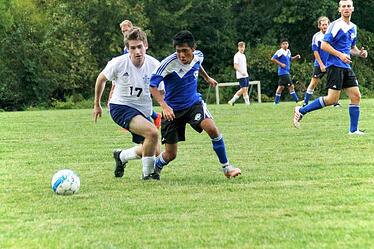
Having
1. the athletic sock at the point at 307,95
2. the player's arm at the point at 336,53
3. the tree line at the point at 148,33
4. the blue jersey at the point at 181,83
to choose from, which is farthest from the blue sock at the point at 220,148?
the tree line at the point at 148,33

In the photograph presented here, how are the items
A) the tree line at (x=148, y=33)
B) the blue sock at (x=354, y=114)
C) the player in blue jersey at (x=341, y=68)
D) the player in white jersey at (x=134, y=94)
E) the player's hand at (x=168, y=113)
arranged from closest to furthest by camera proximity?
the player's hand at (x=168, y=113) < the player in white jersey at (x=134, y=94) < the player in blue jersey at (x=341, y=68) < the blue sock at (x=354, y=114) < the tree line at (x=148, y=33)

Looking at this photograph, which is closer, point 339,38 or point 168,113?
point 168,113

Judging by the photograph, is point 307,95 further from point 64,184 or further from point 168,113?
point 64,184

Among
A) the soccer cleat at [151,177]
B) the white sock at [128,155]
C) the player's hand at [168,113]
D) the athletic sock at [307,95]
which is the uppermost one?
the player's hand at [168,113]

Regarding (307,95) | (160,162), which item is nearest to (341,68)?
(160,162)

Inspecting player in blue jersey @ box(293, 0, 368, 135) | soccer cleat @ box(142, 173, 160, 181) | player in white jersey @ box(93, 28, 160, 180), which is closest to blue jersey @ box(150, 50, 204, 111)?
player in white jersey @ box(93, 28, 160, 180)

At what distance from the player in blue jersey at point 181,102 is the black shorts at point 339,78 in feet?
10.9

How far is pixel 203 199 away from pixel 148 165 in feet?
5.09

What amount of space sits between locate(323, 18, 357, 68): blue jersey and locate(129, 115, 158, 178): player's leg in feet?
13.0

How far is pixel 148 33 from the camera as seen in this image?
3472 centimetres

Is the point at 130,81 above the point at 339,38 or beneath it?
above

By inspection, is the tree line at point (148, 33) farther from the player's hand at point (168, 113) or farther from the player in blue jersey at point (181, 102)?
the player's hand at point (168, 113)

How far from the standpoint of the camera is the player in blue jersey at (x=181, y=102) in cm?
658

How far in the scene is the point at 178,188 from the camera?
19.6 ft
